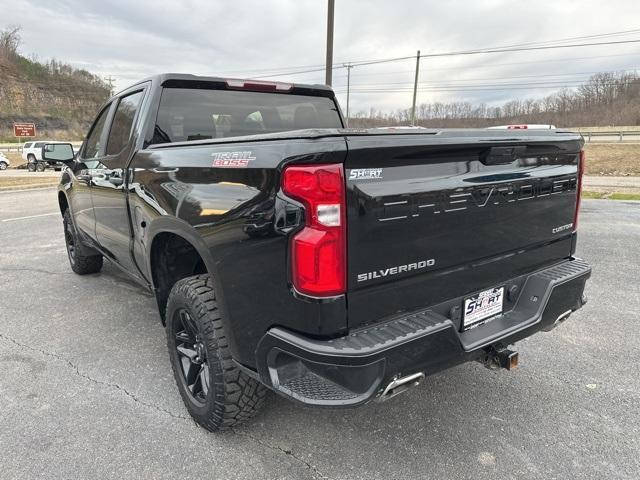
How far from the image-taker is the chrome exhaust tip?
1830mm

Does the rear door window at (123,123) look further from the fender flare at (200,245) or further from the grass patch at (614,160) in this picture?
the grass patch at (614,160)

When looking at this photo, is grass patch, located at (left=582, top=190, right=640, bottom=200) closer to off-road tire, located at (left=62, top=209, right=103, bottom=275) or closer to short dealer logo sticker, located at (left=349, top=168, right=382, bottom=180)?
off-road tire, located at (left=62, top=209, right=103, bottom=275)

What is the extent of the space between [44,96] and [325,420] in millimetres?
79093

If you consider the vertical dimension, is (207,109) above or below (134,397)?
above

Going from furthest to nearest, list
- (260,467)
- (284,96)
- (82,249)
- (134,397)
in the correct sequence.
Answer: (82,249), (284,96), (134,397), (260,467)

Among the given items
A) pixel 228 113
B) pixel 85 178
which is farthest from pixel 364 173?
pixel 85 178

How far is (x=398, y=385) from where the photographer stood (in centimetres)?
186

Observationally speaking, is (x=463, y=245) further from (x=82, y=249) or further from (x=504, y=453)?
(x=82, y=249)

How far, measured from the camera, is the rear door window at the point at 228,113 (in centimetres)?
321

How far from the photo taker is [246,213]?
1.92m

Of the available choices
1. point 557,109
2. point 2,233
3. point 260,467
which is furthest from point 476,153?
point 557,109

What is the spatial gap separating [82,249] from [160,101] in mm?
2673

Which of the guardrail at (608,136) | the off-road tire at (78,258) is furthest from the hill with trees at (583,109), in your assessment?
the off-road tire at (78,258)

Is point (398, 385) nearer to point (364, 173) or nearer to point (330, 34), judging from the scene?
point (364, 173)
